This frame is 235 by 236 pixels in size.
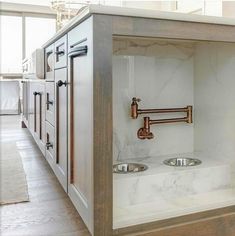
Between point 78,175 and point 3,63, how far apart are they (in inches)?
234

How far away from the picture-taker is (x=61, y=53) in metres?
1.60

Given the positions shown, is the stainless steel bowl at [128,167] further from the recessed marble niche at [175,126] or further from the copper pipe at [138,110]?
the copper pipe at [138,110]

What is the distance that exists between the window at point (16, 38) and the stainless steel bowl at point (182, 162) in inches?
217

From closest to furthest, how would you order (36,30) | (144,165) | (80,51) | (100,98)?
1. (100,98)
2. (80,51)
3. (144,165)
4. (36,30)

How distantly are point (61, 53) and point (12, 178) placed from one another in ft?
2.90

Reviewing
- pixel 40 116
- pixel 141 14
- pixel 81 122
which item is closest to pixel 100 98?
pixel 81 122

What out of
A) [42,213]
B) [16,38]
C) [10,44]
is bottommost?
[42,213]

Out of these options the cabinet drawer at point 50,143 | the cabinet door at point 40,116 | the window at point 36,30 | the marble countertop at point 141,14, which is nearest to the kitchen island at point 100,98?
the marble countertop at point 141,14

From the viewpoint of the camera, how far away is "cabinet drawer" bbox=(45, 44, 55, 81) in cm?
189

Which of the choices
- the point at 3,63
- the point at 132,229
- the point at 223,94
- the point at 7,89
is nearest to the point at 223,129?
the point at 223,94

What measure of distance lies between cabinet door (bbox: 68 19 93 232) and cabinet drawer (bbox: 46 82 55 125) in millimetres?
464

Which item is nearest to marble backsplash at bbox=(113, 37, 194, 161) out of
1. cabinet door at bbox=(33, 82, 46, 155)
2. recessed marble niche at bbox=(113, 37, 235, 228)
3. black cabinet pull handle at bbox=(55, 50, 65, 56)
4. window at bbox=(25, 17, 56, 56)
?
recessed marble niche at bbox=(113, 37, 235, 228)

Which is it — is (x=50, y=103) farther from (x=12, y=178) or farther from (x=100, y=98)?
(x=100, y=98)

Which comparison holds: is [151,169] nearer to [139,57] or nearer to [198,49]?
[139,57]
